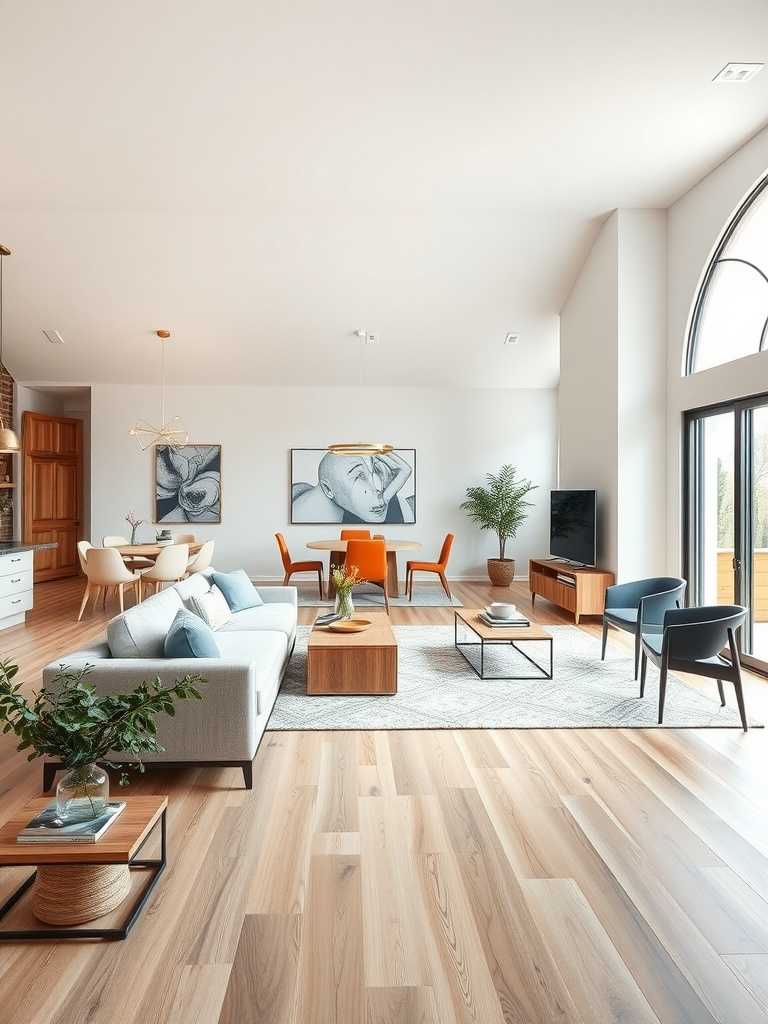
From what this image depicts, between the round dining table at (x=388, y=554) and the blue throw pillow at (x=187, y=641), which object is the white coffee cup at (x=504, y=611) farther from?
the round dining table at (x=388, y=554)

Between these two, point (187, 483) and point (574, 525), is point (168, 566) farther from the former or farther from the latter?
point (574, 525)

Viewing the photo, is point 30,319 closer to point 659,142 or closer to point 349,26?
point 349,26

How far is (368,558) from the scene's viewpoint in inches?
289

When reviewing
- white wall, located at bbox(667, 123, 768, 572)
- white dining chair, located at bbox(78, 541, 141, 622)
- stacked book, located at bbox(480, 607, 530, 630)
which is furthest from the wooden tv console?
white dining chair, located at bbox(78, 541, 141, 622)

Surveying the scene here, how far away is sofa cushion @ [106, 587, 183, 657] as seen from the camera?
10.4 feet

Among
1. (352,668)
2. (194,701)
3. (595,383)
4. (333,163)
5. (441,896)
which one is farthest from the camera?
(595,383)

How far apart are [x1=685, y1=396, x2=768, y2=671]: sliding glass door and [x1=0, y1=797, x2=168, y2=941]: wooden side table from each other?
14.4 feet

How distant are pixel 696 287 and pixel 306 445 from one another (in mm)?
5585

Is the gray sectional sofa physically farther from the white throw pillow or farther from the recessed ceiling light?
the recessed ceiling light

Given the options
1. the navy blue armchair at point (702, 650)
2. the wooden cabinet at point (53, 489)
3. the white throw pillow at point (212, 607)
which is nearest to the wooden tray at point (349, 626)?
the white throw pillow at point (212, 607)

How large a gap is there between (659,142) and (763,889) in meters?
4.94

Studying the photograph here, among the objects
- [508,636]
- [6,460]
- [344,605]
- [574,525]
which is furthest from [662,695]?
[6,460]

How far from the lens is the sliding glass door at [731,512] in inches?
191

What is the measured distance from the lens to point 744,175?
496 cm
